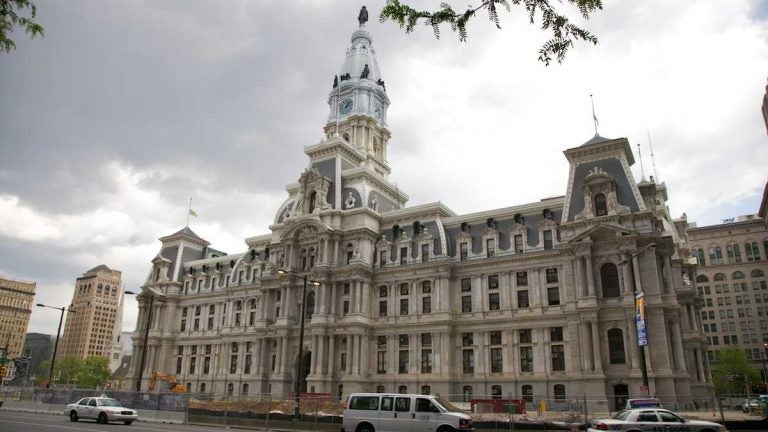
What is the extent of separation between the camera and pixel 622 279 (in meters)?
49.0

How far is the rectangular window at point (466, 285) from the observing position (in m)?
59.5

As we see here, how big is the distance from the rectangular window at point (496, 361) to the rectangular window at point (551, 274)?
343 inches

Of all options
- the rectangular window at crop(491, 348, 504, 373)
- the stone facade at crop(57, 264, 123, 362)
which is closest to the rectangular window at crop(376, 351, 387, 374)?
the rectangular window at crop(491, 348, 504, 373)

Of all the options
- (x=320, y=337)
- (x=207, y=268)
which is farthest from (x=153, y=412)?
(x=207, y=268)

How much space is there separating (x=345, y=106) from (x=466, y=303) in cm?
5030

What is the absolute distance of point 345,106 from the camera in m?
97.4

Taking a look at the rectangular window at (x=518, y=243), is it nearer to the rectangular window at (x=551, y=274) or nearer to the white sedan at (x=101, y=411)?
the rectangular window at (x=551, y=274)

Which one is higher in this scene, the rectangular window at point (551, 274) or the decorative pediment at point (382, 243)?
the decorative pediment at point (382, 243)

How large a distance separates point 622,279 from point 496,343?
14.1 meters

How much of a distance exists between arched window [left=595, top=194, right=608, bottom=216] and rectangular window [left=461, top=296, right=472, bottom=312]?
15794 mm

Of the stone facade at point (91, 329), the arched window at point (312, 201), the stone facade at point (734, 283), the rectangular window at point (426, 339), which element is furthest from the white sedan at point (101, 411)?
the stone facade at point (91, 329)

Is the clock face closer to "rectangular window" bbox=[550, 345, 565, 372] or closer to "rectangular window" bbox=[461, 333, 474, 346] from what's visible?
"rectangular window" bbox=[461, 333, 474, 346]

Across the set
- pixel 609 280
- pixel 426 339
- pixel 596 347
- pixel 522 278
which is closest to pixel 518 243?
pixel 522 278

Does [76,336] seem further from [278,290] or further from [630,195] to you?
[630,195]
